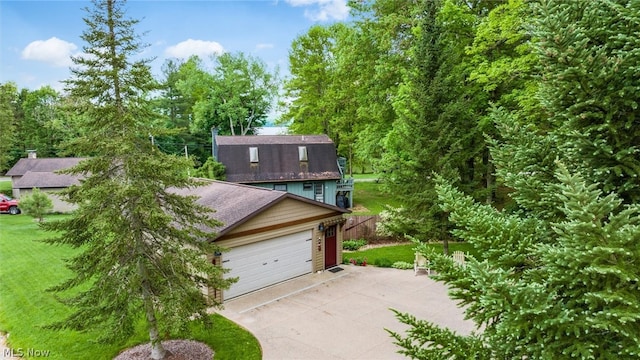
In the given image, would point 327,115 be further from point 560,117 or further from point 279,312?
point 560,117

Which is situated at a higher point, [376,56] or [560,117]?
[376,56]

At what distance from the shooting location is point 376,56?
22.5 metres

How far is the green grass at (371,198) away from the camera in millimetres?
25750

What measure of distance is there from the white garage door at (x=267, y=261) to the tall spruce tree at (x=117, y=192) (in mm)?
4536

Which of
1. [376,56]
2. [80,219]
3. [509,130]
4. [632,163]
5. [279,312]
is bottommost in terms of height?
[279,312]

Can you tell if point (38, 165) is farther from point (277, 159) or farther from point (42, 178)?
point (277, 159)

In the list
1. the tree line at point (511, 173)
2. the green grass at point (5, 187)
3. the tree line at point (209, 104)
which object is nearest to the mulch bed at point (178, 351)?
the tree line at point (511, 173)

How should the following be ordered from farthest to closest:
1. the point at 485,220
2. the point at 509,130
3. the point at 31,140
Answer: the point at 31,140, the point at 509,130, the point at 485,220

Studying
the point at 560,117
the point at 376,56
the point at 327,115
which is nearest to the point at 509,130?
the point at 560,117

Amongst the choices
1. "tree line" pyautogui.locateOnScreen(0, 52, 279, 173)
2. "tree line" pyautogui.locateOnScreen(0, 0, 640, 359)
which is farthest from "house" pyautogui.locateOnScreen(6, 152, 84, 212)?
"tree line" pyautogui.locateOnScreen(0, 0, 640, 359)

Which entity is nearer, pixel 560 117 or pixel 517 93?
pixel 560 117

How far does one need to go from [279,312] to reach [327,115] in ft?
72.4

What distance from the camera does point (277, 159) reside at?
86.5 ft

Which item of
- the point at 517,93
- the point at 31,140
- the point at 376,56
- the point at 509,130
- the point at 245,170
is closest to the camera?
the point at 509,130
